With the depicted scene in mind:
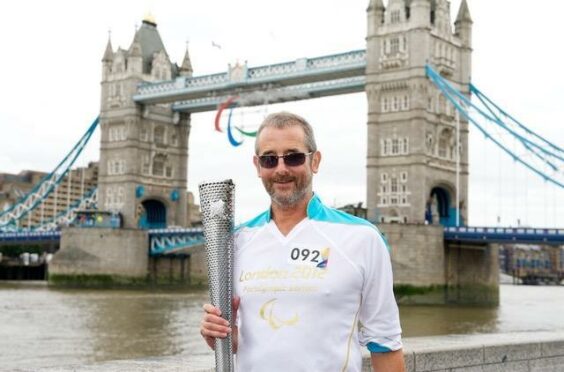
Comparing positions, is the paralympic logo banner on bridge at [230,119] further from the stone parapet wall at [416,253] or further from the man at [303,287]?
the man at [303,287]

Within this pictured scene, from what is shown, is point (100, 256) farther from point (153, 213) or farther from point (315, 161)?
point (315, 161)

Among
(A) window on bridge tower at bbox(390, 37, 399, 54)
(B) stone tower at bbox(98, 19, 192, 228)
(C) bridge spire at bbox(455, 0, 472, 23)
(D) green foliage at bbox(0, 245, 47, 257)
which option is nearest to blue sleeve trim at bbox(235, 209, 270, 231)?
(A) window on bridge tower at bbox(390, 37, 399, 54)

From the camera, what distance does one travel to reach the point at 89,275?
43188mm

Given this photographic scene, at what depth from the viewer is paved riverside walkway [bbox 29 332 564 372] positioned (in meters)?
3.99

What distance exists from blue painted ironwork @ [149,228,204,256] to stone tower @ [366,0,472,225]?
11.0 metres

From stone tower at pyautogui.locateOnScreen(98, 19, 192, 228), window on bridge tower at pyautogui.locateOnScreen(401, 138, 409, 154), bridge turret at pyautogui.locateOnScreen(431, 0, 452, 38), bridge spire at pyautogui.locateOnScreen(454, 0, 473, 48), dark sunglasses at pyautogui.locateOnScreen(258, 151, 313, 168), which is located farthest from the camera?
stone tower at pyautogui.locateOnScreen(98, 19, 192, 228)

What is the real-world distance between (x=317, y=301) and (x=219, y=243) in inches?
12.1

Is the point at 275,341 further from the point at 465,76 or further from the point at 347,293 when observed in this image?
the point at 465,76

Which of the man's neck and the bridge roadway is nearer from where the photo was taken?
the man's neck

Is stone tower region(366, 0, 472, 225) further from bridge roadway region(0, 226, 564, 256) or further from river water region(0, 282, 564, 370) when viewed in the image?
river water region(0, 282, 564, 370)

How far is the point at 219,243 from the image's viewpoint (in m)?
2.32

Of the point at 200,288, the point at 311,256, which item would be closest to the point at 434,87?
the point at 200,288

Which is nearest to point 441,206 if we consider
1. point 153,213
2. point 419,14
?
point 419,14

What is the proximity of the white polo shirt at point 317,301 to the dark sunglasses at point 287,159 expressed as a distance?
186 mm
